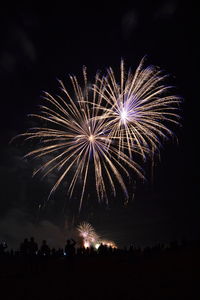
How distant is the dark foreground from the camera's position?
556 inches

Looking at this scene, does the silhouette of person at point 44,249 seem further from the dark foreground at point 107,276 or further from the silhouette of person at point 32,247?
the dark foreground at point 107,276

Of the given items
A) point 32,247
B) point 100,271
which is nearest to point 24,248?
point 32,247

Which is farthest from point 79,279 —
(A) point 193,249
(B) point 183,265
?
(A) point 193,249

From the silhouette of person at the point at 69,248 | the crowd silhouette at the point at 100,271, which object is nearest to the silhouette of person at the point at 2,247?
the crowd silhouette at the point at 100,271

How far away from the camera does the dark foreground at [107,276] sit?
556 inches

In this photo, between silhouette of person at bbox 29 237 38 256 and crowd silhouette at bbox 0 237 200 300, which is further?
silhouette of person at bbox 29 237 38 256

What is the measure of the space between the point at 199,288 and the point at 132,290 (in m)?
3.03

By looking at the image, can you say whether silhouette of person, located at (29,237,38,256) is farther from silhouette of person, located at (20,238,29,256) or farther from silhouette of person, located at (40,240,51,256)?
silhouette of person, located at (40,240,51,256)

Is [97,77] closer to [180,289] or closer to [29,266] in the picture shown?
[29,266]

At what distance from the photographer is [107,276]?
15625 mm

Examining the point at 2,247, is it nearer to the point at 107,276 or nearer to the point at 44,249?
the point at 44,249

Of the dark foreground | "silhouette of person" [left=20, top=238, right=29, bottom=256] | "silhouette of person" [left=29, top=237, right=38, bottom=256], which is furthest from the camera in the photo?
"silhouette of person" [left=20, top=238, right=29, bottom=256]

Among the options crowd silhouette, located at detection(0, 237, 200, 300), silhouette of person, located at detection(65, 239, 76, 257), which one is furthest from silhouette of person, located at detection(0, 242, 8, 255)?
silhouette of person, located at detection(65, 239, 76, 257)

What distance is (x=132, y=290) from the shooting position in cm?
1427
